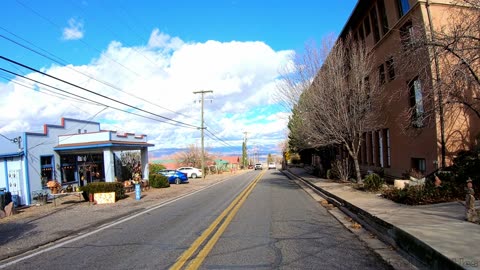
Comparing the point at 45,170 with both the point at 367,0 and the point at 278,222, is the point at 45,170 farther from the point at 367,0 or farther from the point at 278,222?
the point at 367,0

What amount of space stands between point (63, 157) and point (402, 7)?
76.5 feet

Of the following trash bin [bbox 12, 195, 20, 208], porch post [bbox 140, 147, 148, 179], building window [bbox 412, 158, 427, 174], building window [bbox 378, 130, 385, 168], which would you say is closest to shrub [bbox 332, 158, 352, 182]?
building window [bbox 378, 130, 385, 168]

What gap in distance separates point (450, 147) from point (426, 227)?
9707mm

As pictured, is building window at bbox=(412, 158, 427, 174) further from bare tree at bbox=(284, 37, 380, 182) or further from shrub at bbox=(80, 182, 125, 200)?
shrub at bbox=(80, 182, 125, 200)

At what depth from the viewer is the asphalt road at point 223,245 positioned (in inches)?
272

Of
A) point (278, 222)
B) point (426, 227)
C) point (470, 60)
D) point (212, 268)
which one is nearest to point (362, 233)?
point (426, 227)

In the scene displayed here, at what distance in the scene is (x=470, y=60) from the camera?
11703 mm

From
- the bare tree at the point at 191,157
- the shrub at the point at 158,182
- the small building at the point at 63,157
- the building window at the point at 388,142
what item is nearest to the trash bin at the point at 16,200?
the small building at the point at 63,157

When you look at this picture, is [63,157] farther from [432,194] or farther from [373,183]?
[432,194]

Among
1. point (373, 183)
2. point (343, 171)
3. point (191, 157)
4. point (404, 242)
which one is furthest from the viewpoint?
point (191, 157)

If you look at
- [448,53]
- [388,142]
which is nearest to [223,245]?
[448,53]

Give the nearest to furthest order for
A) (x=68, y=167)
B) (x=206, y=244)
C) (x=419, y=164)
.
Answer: (x=206, y=244) < (x=419, y=164) < (x=68, y=167)

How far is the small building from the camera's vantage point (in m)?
24.8

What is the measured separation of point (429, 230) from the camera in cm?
786
